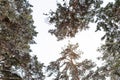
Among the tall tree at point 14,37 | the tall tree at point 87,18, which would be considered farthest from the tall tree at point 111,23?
the tall tree at point 14,37

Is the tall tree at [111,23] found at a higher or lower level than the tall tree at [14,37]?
lower

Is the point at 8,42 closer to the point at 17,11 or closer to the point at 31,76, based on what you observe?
the point at 17,11

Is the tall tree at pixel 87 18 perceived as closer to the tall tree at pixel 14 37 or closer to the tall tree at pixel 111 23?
the tall tree at pixel 111 23

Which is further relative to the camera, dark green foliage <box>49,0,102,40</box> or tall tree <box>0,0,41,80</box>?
tall tree <box>0,0,41,80</box>

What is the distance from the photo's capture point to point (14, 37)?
18547 mm

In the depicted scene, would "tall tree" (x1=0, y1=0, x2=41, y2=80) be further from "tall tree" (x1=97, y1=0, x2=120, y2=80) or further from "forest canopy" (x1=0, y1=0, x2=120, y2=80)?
"tall tree" (x1=97, y1=0, x2=120, y2=80)

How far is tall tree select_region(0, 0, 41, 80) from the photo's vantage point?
1814 centimetres

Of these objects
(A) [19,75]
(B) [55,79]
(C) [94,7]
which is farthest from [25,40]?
(B) [55,79]

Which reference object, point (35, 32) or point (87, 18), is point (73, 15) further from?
point (35, 32)

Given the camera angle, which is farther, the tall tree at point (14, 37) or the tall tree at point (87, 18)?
the tall tree at point (14, 37)

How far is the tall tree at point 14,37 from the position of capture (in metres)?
18.1

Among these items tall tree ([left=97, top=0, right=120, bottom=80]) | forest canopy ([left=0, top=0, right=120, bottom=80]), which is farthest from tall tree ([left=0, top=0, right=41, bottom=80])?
tall tree ([left=97, top=0, right=120, bottom=80])

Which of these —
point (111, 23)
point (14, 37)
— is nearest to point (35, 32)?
point (14, 37)

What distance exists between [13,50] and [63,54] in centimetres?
861
